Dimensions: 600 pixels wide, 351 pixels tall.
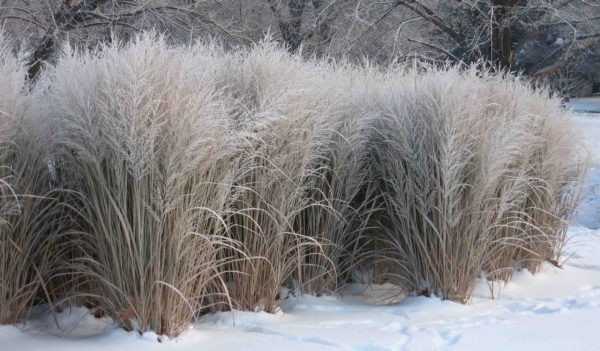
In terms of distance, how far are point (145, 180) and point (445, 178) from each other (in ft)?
6.54

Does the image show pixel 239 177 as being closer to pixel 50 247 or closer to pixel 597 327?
pixel 50 247

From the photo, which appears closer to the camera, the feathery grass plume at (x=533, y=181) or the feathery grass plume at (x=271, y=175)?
the feathery grass plume at (x=271, y=175)

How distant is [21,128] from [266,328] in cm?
176

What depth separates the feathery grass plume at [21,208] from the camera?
3760mm

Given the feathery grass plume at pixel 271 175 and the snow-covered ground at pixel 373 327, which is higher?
the feathery grass plume at pixel 271 175

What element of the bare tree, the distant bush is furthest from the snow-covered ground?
the bare tree

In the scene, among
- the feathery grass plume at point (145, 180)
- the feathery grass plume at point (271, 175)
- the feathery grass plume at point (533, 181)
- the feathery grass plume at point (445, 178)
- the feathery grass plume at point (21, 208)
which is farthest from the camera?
the feathery grass plume at point (533, 181)

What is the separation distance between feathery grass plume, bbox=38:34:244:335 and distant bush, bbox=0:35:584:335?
1cm

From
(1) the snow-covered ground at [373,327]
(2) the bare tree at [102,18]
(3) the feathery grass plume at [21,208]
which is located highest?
(2) the bare tree at [102,18]

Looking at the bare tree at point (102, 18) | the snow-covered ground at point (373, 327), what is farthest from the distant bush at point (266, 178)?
the bare tree at point (102, 18)

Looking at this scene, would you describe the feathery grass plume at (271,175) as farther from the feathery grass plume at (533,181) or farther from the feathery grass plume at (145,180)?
the feathery grass plume at (533,181)

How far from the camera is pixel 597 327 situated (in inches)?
173

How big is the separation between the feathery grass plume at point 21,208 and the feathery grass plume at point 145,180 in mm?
184

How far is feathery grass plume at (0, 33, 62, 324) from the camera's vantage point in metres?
3.76
